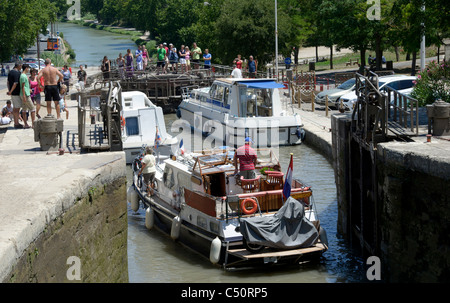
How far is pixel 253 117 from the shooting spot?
28828 millimetres

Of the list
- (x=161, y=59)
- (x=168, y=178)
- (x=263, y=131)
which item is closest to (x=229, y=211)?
(x=168, y=178)

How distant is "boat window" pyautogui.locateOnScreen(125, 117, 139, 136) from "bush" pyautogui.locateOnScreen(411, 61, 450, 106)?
10620 millimetres

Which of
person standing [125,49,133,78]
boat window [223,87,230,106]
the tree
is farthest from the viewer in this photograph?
the tree

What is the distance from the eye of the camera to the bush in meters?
18.4

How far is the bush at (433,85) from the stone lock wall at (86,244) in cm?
898

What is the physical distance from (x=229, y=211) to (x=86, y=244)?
188 inches

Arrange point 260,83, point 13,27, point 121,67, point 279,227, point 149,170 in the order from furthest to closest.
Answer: point 13,27 → point 121,67 → point 260,83 → point 149,170 → point 279,227

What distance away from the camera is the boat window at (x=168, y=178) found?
59.6 feet

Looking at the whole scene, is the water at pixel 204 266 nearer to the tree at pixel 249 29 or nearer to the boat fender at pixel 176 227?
the boat fender at pixel 176 227

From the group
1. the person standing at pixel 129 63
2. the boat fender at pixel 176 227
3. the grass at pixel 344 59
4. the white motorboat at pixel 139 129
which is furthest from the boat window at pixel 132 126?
the grass at pixel 344 59

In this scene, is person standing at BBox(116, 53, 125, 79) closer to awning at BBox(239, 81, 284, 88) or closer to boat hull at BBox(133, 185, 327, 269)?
awning at BBox(239, 81, 284, 88)

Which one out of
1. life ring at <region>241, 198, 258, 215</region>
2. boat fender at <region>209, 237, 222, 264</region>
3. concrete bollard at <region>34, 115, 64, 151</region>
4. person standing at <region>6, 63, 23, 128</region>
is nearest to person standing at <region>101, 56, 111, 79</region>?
person standing at <region>6, 63, 23, 128</region>

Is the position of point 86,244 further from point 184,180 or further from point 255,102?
point 255,102
